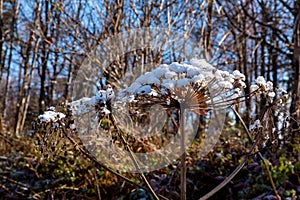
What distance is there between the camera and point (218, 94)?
1499 mm

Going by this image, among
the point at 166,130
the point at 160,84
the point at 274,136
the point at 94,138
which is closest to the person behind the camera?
the point at 160,84

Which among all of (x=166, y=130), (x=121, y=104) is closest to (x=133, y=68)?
(x=166, y=130)

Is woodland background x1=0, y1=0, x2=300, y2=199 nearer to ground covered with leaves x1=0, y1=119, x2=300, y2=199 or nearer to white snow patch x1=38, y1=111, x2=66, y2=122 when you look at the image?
ground covered with leaves x1=0, y1=119, x2=300, y2=199

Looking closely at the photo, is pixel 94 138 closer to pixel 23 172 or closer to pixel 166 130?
pixel 166 130

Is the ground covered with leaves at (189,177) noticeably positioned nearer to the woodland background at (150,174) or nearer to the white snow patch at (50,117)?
the woodland background at (150,174)

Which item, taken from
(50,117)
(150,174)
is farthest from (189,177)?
(50,117)

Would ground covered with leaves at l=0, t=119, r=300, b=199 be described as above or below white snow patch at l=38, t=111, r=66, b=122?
below

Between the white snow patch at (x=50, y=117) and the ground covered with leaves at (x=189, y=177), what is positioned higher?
the white snow patch at (x=50, y=117)

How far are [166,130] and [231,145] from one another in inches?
37.4

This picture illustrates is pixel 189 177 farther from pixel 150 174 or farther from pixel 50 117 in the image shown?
pixel 50 117

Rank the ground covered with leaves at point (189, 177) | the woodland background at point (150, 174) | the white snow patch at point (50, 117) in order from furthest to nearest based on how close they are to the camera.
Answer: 1. the woodland background at point (150, 174)
2. the ground covered with leaves at point (189, 177)
3. the white snow patch at point (50, 117)

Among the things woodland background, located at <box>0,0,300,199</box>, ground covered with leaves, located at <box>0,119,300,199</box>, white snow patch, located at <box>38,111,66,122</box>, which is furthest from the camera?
woodland background, located at <box>0,0,300,199</box>

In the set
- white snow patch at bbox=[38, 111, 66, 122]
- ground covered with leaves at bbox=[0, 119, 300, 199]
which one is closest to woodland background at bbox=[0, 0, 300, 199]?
ground covered with leaves at bbox=[0, 119, 300, 199]

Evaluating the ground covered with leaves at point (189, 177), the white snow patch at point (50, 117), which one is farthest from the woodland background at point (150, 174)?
the white snow patch at point (50, 117)
